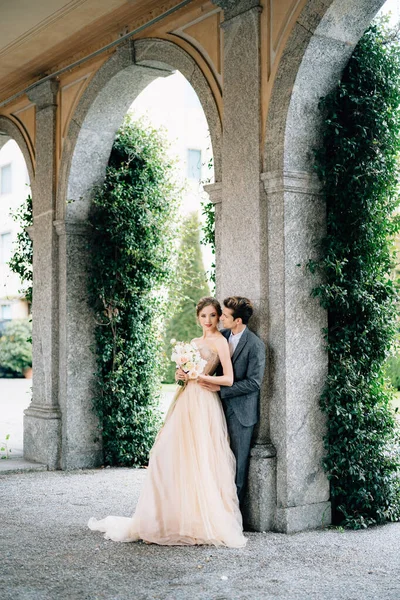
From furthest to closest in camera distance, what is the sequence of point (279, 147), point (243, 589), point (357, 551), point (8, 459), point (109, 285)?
point (8, 459)
point (109, 285)
point (279, 147)
point (357, 551)
point (243, 589)

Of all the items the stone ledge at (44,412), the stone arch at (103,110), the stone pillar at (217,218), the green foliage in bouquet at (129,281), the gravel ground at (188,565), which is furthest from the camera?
the stone ledge at (44,412)

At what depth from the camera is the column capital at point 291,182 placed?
5.61 m

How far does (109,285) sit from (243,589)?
440 cm

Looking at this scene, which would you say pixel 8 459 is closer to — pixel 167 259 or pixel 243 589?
pixel 167 259

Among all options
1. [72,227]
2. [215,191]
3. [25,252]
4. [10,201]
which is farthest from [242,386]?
[10,201]

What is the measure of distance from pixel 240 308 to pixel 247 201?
805 mm

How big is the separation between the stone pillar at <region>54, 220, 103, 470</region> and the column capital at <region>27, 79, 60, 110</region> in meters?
1.33

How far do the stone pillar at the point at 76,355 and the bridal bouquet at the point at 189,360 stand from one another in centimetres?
295

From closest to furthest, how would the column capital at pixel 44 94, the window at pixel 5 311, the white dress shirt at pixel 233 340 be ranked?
the white dress shirt at pixel 233 340
the column capital at pixel 44 94
the window at pixel 5 311

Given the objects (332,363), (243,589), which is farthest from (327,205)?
(243,589)

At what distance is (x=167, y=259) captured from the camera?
8.58 metres

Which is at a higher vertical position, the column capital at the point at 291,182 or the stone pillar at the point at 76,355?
the column capital at the point at 291,182

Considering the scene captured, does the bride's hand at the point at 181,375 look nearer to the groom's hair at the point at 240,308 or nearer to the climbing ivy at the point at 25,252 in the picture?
the groom's hair at the point at 240,308

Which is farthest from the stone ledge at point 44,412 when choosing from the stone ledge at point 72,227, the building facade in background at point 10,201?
the building facade in background at point 10,201
